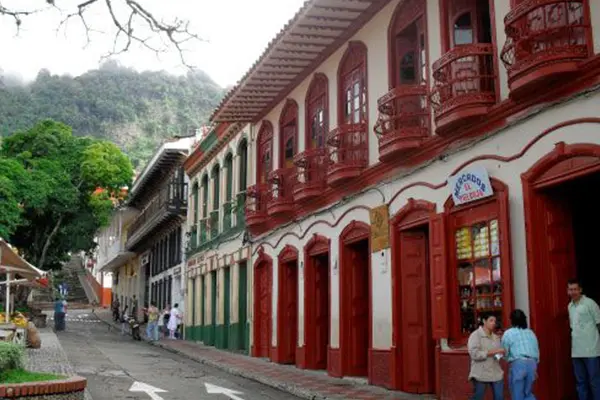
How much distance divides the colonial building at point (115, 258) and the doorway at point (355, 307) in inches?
1148

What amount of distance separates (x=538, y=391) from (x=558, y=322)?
0.86m

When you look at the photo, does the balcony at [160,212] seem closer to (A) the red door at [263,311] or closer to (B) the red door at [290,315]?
(A) the red door at [263,311]

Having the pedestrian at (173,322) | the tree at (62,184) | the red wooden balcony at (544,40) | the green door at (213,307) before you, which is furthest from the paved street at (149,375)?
the tree at (62,184)

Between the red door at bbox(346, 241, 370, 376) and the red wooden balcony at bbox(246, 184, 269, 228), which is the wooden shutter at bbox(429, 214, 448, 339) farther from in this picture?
the red wooden balcony at bbox(246, 184, 269, 228)

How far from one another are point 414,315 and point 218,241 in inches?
534

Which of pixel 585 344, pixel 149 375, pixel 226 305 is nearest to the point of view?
pixel 585 344

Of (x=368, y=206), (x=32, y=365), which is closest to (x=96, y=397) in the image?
(x=32, y=365)

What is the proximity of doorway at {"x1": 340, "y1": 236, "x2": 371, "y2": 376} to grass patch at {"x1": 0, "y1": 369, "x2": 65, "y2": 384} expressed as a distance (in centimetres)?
704

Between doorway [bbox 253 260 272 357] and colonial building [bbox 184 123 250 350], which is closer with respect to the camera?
doorway [bbox 253 260 272 357]

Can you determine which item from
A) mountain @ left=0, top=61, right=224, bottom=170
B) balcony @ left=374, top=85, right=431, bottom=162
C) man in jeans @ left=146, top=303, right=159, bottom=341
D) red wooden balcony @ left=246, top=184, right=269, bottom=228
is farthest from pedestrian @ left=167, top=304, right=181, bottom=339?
mountain @ left=0, top=61, right=224, bottom=170

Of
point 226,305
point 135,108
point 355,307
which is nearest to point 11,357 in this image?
point 355,307

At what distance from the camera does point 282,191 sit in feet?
59.4

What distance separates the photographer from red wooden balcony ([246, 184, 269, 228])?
19547 mm

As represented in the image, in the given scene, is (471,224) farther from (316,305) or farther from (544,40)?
(316,305)
